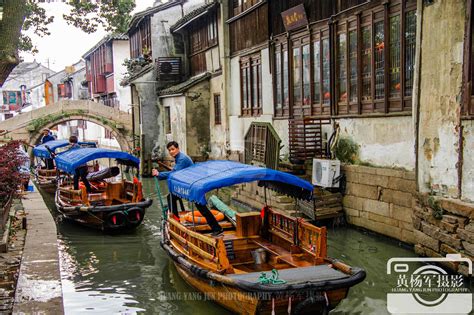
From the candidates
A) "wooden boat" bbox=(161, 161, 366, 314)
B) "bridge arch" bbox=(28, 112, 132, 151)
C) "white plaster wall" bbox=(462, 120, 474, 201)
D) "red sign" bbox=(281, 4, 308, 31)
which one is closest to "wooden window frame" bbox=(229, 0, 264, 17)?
"red sign" bbox=(281, 4, 308, 31)

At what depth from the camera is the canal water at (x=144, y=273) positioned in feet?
26.6

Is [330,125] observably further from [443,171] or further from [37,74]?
[37,74]

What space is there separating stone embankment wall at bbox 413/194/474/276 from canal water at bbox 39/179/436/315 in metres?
0.81

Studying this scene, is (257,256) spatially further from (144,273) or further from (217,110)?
(217,110)

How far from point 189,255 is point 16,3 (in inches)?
171

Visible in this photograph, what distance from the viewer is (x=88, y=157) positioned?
44.7 ft

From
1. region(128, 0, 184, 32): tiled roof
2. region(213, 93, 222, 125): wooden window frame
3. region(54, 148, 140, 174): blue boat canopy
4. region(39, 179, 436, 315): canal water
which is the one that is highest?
region(128, 0, 184, 32): tiled roof

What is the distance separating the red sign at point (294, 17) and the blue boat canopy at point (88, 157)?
5.52 meters

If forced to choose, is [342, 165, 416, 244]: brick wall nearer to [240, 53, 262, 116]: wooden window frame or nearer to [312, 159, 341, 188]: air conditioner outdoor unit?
[312, 159, 341, 188]: air conditioner outdoor unit

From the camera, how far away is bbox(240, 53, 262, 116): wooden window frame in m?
17.4

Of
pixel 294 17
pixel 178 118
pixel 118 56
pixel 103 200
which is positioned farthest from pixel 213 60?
pixel 118 56

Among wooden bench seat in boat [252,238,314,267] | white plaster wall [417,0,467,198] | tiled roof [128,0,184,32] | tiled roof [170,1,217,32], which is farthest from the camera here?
tiled roof [128,0,184,32]

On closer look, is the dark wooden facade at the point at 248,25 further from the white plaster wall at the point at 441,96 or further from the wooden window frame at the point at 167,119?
the white plaster wall at the point at 441,96

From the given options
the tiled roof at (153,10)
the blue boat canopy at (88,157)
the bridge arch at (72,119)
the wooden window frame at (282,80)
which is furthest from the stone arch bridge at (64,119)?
the wooden window frame at (282,80)
